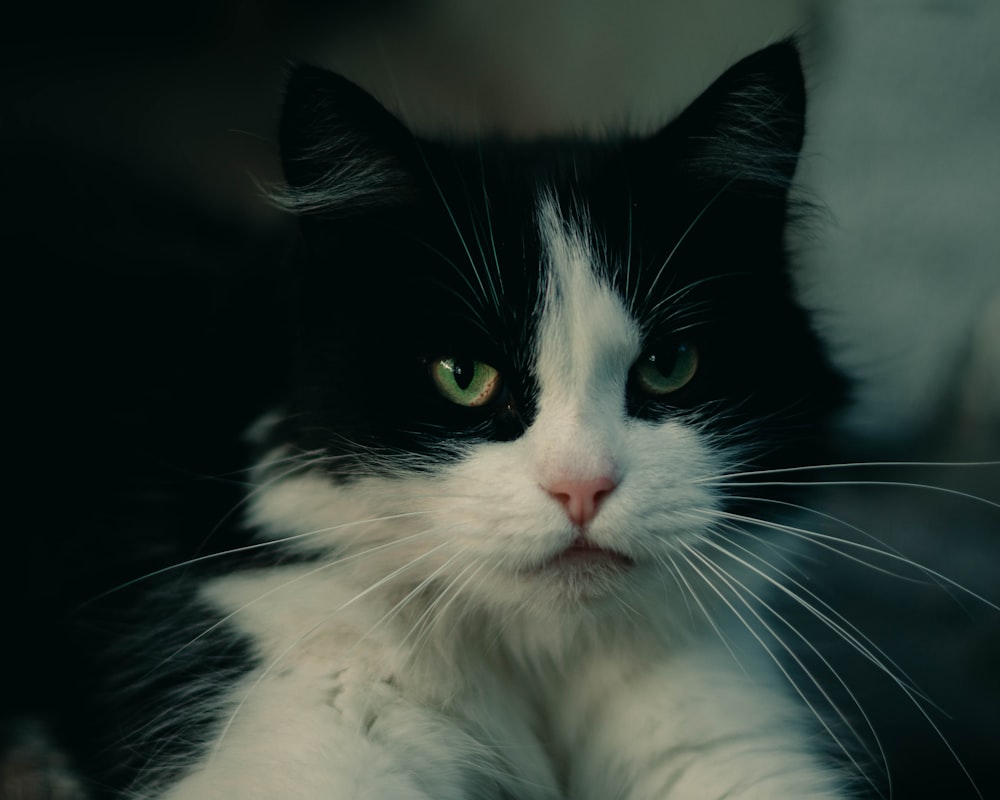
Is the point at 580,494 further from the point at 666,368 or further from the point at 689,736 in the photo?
the point at 689,736

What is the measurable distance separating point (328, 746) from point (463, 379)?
1.16 feet

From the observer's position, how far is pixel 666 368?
3.13 feet

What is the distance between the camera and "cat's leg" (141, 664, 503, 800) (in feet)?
2.60

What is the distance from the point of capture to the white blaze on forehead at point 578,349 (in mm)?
831

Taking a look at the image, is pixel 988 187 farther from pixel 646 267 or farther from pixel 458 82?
pixel 458 82

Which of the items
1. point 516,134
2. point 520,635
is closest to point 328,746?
point 520,635

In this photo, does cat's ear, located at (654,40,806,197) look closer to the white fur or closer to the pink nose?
the white fur

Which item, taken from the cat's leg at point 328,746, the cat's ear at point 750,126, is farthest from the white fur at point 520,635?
the cat's ear at point 750,126

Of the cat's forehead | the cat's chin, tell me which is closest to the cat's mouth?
the cat's chin

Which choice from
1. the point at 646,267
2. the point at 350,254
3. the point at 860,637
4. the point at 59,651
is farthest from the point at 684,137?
the point at 59,651

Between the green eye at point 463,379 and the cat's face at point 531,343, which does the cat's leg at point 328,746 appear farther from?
the green eye at point 463,379

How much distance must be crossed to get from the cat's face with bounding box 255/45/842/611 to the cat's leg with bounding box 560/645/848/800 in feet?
0.39

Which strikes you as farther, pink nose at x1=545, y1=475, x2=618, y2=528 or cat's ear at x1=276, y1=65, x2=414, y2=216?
cat's ear at x1=276, y1=65, x2=414, y2=216

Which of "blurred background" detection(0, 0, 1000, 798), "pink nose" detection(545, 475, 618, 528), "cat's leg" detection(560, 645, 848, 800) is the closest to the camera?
"pink nose" detection(545, 475, 618, 528)
